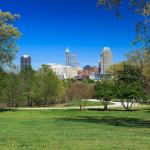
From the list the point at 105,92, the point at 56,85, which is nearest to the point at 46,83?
the point at 56,85

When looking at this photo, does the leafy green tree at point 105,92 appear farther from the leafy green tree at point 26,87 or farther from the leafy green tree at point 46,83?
the leafy green tree at point 26,87

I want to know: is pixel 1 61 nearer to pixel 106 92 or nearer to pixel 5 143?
pixel 106 92

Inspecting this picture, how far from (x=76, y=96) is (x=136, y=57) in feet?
68.2

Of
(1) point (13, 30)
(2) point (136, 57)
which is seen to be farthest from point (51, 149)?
(2) point (136, 57)

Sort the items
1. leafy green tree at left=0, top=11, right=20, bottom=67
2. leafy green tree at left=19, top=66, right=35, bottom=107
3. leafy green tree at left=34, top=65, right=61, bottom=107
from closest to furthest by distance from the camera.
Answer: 1. leafy green tree at left=0, top=11, right=20, bottom=67
2. leafy green tree at left=19, top=66, right=35, bottom=107
3. leafy green tree at left=34, top=65, right=61, bottom=107

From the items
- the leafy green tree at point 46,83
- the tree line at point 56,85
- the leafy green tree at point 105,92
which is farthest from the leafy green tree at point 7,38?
the leafy green tree at point 46,83

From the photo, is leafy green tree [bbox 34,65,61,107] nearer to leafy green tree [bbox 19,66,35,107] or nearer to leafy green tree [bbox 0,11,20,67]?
leafy green tree [bbox 19,66,35,107]

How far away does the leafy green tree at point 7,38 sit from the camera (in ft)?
168

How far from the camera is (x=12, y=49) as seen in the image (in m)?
51.7

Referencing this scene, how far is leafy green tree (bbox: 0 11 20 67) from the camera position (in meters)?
51.2

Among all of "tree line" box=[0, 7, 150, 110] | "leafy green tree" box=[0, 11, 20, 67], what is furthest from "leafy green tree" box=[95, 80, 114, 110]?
"leafy green tree" box=[0, 11, 20, 67]

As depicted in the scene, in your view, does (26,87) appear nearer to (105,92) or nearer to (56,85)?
(56,85)

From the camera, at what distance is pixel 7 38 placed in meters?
51.5

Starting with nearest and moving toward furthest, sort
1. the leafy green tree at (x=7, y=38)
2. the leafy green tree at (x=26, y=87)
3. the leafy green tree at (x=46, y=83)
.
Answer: the leafy green tree at (x=7, y=38)
the leafy green tree at (x=26, y=87)
the leafy green tree at (x=46, y=83)
